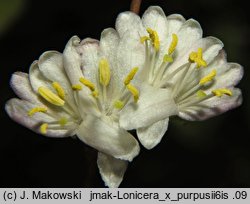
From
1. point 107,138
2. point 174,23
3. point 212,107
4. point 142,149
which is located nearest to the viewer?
point 107,138

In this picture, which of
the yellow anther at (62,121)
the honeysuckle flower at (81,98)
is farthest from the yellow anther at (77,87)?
the yellow anther at (62,121)

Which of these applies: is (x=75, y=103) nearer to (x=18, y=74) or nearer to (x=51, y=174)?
(x=18, y=74)

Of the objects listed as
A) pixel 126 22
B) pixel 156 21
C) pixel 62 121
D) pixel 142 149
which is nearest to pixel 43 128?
pixel 62 121

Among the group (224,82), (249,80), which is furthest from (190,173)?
(224,82)

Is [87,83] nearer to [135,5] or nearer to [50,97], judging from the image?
[50,97]

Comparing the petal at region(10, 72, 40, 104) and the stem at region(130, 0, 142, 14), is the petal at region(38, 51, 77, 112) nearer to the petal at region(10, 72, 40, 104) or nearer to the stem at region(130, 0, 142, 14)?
the petal at region(10, 72, 40, 104)

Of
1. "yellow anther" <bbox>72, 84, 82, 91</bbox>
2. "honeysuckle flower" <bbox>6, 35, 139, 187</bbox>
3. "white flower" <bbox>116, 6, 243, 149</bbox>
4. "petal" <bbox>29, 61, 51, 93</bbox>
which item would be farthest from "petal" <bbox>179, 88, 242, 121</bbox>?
"petal" <bbox>29, 61, 51, 93</bbox>
